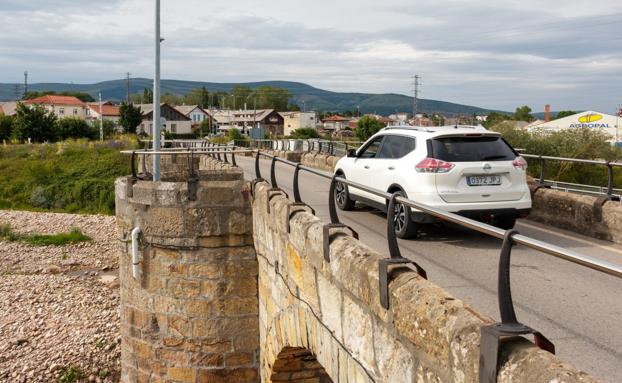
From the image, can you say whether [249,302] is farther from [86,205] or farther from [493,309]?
[86,205]

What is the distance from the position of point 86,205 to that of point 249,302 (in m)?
38.4

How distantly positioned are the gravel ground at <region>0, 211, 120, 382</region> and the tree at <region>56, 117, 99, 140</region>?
1571 inches

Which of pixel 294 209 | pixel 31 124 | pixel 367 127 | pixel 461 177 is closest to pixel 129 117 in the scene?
pixel 31 124

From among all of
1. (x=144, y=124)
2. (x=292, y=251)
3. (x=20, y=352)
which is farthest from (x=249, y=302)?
(x=144, y=124)

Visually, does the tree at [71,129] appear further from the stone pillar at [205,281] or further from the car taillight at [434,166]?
the car taillight at [434,166]

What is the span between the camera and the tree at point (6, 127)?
70062mm

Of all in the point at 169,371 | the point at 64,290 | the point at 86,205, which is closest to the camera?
the point at 169,371

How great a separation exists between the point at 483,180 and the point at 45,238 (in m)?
29.4

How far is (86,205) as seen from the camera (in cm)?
4428

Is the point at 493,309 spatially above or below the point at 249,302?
above

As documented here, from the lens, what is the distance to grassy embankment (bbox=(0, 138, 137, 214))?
44.5m

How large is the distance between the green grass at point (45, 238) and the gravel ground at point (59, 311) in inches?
25.1

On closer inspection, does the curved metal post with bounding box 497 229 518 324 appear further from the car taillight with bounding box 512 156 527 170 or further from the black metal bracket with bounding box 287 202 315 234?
the car taillight with bounding box 512 156 527 170

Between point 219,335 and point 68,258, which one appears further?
point 68,258
